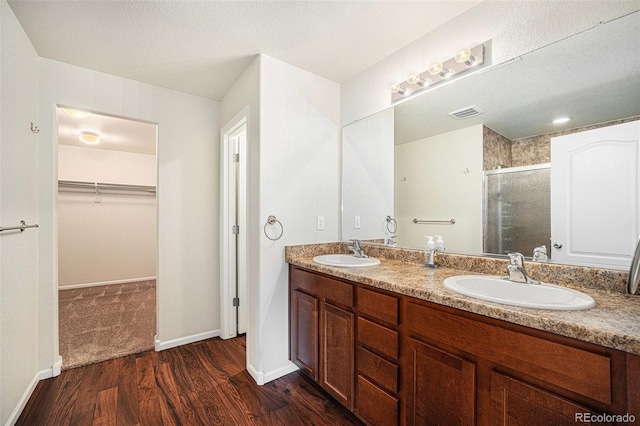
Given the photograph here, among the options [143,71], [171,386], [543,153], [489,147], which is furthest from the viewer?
[143,71]

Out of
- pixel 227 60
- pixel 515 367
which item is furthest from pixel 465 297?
pixel 227 60

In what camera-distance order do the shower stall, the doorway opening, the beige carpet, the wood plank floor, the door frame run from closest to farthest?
the shower stall < the wood plank floor < the beige carpet < the door frame < the doorway opening

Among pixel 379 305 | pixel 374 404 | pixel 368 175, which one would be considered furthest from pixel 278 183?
pixel 374 404

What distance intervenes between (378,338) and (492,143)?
1.29m

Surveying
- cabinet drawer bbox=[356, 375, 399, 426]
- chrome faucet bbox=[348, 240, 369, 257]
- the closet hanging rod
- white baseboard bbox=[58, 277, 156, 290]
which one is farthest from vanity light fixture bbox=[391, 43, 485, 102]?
white baseboard bbox=[58, 277, 156, 290]

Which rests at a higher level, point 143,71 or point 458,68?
point 143,71

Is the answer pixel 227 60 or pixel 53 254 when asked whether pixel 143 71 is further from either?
pixel 53 254

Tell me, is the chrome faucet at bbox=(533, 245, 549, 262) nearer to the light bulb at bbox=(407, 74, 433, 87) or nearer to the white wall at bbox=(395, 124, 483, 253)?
the white wall at bbox=(395, 124, 483, 253)

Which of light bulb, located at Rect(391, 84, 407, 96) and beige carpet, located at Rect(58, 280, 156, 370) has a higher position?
light bulb, located at Rect(391, 84, 407, 96)

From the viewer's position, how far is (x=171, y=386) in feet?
6.61

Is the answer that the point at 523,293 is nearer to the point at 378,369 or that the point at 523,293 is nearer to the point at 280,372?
the point at 378,369

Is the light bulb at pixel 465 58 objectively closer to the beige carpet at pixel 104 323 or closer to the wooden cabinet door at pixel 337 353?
the wooden cabinet door at pixel 337 353

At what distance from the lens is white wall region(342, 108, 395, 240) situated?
2.20 meters

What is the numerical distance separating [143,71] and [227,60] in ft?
2.52
